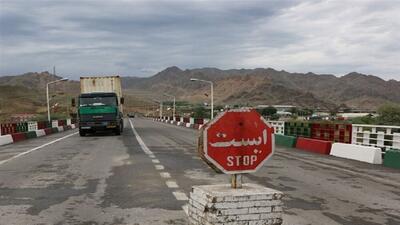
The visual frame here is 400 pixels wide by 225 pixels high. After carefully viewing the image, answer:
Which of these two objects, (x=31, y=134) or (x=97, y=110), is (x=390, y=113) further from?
(x=31, y=134)

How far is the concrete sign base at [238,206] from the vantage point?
5758 mm

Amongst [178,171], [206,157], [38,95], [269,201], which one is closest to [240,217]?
[269,201]

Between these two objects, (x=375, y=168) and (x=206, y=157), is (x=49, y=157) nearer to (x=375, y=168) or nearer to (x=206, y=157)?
(x=375, y=168)

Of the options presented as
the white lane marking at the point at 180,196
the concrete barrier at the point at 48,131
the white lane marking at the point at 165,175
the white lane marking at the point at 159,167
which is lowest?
the concrete barrier at the point at 48,131

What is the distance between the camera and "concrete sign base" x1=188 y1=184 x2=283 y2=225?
5758mm

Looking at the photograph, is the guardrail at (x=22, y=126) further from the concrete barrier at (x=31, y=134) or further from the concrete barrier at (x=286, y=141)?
the concrete barrier at (x=286, y=141)

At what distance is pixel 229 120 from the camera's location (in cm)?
615

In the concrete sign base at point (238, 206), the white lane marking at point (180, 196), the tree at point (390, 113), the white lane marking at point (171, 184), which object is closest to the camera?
the concrete sign base at point (238, 206)

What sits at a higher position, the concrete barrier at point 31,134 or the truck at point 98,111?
the truck at point 98,111

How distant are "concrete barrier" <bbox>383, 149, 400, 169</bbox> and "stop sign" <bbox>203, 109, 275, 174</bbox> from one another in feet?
36.7

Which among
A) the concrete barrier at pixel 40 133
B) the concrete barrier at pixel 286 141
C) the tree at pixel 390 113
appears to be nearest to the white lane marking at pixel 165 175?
the concrete barrier at pixel 286 141

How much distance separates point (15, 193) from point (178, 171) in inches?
184

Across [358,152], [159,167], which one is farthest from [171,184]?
[358,152]

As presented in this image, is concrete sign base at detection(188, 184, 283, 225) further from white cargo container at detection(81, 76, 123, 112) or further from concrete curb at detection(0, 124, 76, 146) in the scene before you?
white cargo container at detection(81, 76, 123, 112)
